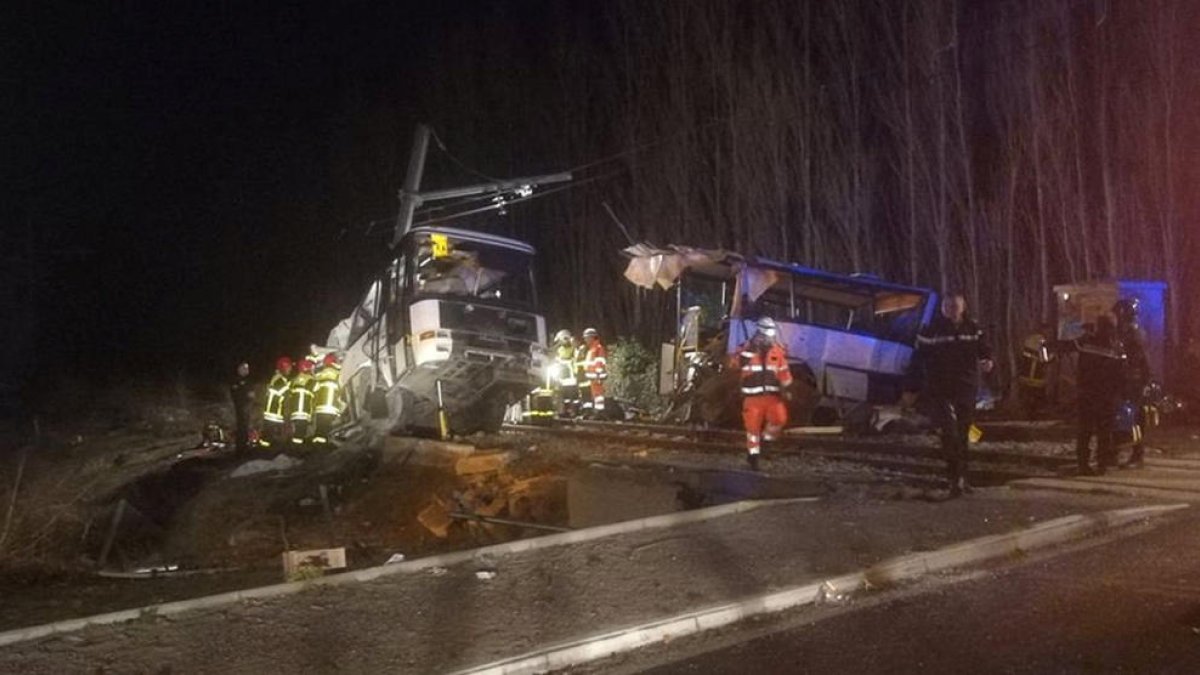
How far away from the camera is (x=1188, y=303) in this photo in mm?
29609

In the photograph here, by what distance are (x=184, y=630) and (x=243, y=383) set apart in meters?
14.9

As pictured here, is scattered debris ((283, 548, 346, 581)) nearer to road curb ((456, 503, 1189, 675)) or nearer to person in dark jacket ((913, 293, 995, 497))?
road curb ((456, 503, 1189, 675))

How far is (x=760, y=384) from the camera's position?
12.7 m

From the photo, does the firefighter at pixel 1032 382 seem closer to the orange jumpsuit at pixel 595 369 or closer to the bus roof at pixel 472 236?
the orange jumpsuit at pixel 595 369

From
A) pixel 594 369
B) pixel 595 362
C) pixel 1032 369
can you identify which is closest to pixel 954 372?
pixel 1032 369

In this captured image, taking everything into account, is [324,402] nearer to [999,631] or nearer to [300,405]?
[300,405]

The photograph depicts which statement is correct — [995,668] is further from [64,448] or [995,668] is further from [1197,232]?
[1197,232]

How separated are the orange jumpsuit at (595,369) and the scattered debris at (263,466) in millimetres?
6586

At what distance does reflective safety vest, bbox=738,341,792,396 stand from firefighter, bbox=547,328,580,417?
33.4ft

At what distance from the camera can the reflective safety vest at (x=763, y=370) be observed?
12.7 m

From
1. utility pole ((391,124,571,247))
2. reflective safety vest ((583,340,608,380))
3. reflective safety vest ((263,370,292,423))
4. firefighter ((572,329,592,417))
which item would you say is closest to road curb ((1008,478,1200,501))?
reflective safety vest ((583,340,608,380))

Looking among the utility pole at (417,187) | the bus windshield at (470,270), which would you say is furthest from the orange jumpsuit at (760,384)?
the utility pole at (417,187)

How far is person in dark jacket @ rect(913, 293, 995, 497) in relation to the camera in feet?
33.7

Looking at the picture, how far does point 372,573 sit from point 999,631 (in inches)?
161
